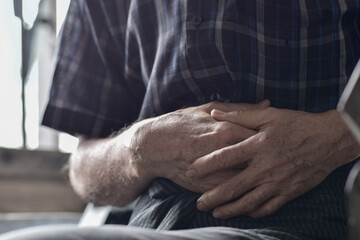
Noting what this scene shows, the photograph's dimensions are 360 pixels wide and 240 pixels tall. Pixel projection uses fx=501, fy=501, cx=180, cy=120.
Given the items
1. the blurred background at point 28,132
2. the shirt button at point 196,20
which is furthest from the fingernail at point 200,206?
the blurred background at point 28,132

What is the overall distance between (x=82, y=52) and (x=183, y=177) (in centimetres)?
55

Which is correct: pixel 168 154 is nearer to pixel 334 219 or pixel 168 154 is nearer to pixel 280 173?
pixel 280 173

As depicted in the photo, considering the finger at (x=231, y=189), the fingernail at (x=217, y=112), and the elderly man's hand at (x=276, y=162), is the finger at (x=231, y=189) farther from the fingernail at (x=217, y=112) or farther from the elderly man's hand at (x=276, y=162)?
the fingernail at (x=217, y=112)

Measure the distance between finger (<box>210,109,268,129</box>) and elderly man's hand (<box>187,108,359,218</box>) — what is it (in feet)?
0.04

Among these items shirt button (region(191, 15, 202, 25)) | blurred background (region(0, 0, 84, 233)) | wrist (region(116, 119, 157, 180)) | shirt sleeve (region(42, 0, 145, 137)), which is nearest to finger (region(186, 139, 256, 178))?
wrist (region(116, 119, 157, 180))

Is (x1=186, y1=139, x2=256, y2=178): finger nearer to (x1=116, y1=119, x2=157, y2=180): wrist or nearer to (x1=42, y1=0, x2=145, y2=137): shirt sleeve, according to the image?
(x1=116, y1=119, x2=157, y2=180): wrist

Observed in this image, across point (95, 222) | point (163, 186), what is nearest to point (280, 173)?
point (163, 186)

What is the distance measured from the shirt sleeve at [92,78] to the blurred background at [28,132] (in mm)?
1255

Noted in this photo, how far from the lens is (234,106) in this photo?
1.02 meters

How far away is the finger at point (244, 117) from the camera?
961mm

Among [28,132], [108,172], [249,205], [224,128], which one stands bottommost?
[28,132]

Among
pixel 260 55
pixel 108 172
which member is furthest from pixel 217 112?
pixel 108 172

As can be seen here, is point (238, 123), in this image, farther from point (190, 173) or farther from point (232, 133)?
point (190, 173)

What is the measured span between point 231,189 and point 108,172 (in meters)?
0.38
